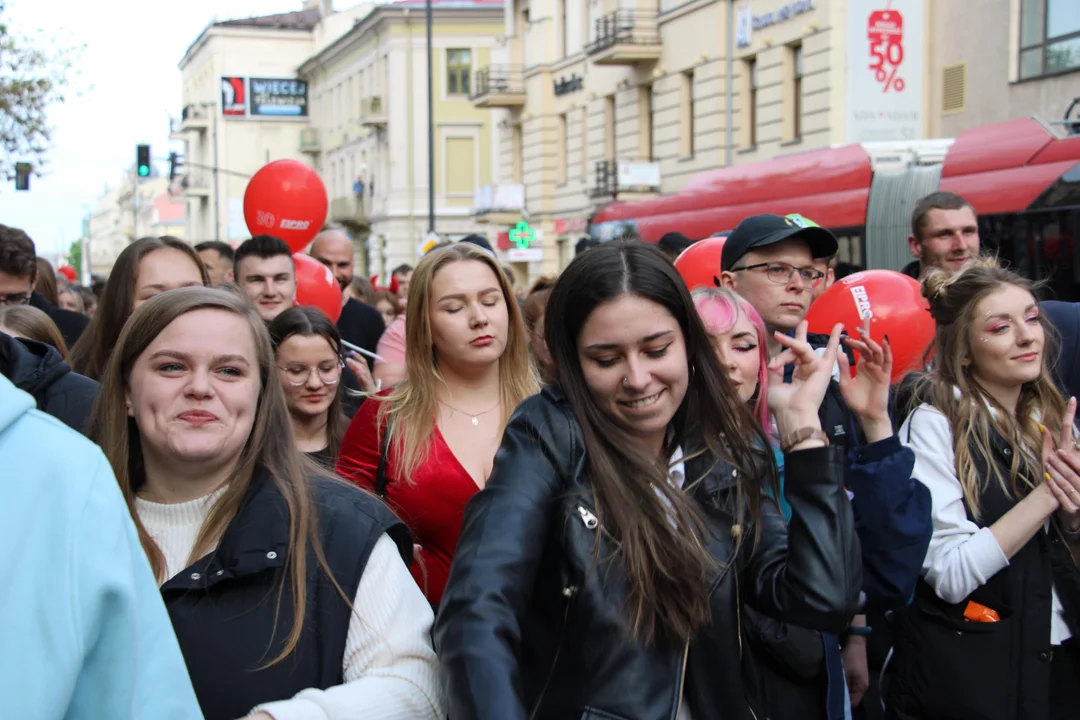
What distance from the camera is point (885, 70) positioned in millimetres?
22562

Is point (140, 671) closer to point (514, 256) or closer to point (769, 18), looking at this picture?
point (514, 256)

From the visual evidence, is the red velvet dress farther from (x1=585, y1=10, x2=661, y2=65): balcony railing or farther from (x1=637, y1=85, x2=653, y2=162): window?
(x1=637, y1=85, x2=653, y2=162): window

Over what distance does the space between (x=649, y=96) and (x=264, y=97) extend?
44375 millimetres

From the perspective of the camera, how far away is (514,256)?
25.1 m

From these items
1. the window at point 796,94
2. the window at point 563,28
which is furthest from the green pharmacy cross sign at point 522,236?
the window at point 563,28

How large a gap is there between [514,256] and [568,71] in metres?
13.2

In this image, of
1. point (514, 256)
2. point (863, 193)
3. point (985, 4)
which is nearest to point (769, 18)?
point (985, 4)

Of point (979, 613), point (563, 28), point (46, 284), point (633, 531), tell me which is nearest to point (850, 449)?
point (979, 613)

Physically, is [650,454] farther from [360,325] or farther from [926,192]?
[926,192]

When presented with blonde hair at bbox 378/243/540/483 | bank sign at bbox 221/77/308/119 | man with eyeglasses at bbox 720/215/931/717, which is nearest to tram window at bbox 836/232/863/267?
man with eyeglasses at bbox 720/215/931/717

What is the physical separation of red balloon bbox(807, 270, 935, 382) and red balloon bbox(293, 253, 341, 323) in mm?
3200

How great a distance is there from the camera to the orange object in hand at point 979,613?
3.56 m

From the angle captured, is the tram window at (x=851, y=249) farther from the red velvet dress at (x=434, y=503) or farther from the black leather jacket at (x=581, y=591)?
the black leather jacket at (x=581, y=591)

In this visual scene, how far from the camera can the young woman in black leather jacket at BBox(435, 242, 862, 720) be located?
7.59 feet
